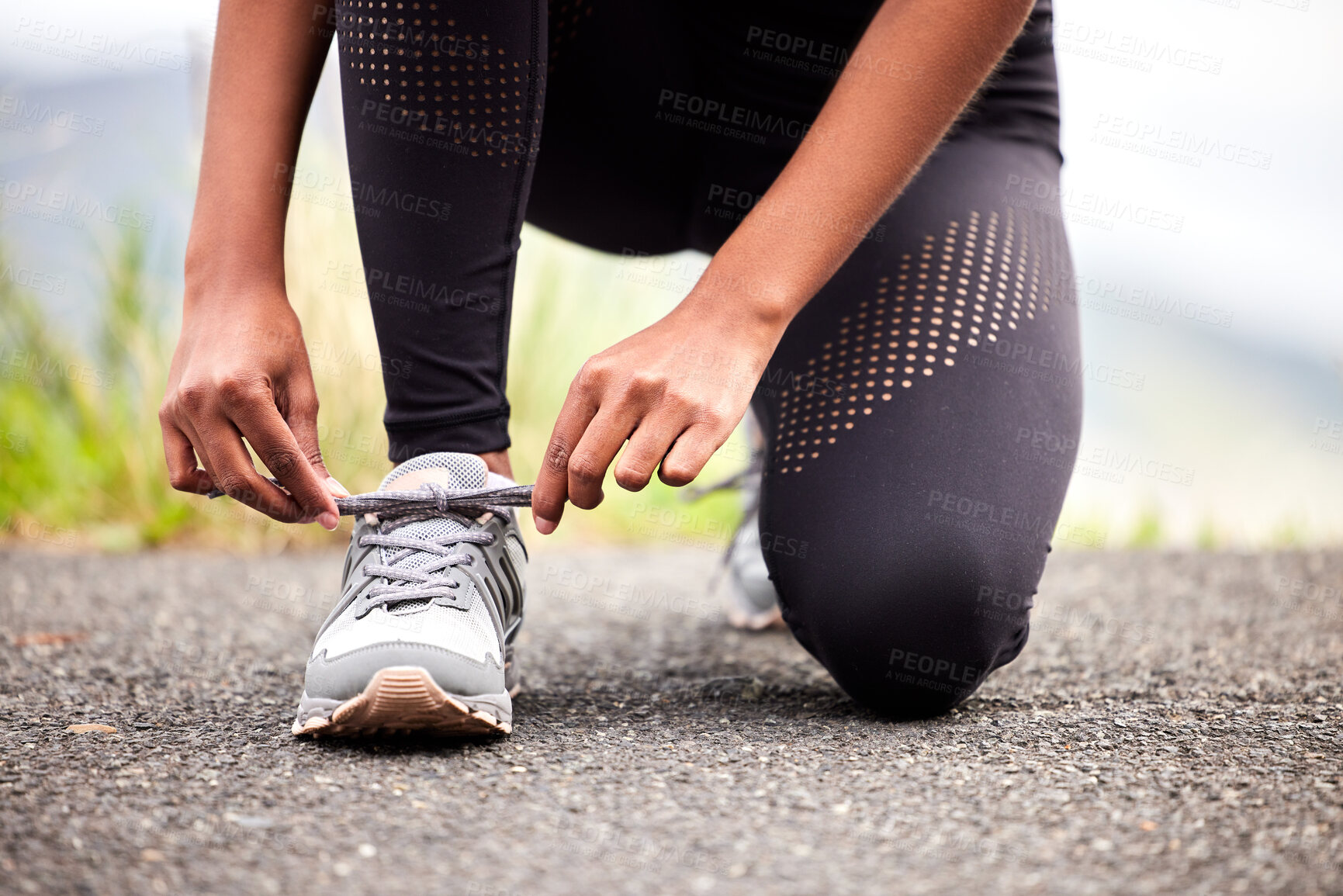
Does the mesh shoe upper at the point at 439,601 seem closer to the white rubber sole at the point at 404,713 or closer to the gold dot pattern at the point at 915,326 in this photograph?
the white rubber sole at the point at 404,713

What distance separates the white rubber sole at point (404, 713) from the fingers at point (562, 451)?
0.52 feet

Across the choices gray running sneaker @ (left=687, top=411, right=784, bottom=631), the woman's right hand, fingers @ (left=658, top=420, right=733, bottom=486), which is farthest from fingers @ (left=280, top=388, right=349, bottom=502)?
gray running sneaker @ (left=687, top=411, right=784, bottom=631)

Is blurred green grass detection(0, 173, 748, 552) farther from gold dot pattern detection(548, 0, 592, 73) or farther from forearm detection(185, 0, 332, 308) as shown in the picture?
forearm detection(185, 0, 332, 308)

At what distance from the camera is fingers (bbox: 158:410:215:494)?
0.90m

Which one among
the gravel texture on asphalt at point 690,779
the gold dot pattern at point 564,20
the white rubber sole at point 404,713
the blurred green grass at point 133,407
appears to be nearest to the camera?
the gravel texture on asphalt at point 690,779

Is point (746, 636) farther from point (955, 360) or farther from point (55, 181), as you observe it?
point (55, 181)

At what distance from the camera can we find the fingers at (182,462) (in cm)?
90

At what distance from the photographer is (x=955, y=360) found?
3.47ft

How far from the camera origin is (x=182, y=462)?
910 millimetres

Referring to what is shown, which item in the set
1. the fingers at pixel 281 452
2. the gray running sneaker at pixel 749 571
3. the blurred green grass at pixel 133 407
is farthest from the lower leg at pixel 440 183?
the blurred green grass at pixel 133 407

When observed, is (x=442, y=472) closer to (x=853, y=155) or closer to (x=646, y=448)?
(x=646, y=448)

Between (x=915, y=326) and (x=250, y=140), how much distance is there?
724mm

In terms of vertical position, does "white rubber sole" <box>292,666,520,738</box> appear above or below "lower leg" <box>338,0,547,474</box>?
below

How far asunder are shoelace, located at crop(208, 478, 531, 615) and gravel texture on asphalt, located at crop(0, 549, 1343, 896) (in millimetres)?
146
